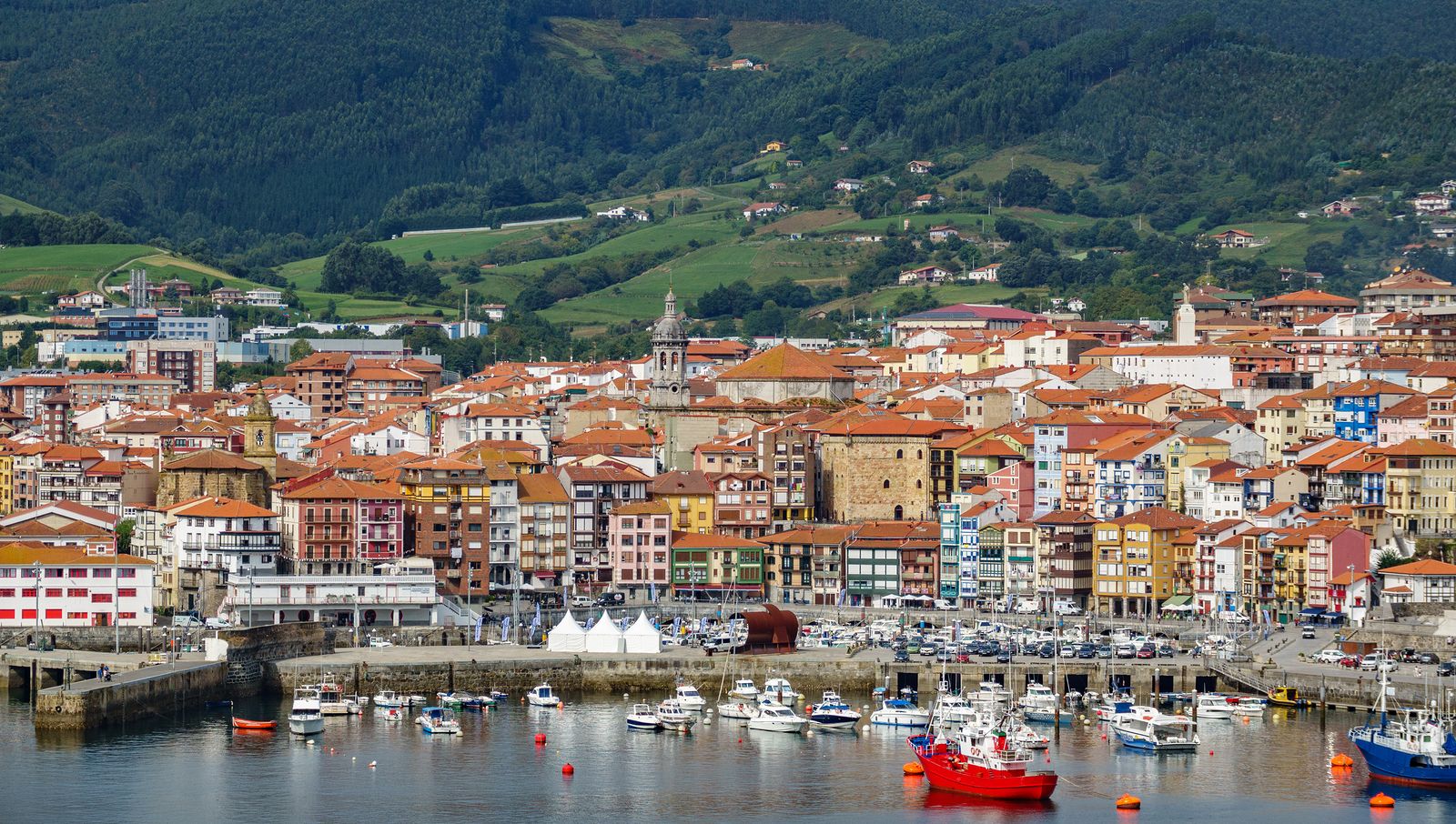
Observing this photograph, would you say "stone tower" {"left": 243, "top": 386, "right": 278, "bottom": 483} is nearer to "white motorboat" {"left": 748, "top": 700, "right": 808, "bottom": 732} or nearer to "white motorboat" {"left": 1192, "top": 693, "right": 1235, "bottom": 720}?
"white motorboat" {"left": 748, "top": 700, "right": 808, "bottom": 732}

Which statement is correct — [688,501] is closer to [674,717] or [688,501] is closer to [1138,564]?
[1138,564]

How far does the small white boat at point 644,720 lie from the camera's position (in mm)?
65625

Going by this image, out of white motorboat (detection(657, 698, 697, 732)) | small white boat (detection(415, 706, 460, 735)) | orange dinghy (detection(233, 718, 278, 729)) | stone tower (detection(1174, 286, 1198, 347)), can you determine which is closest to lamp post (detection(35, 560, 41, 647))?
orange dinghy (detection(233, 718, 278, 729))

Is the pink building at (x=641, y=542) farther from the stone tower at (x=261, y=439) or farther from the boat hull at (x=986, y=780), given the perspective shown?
the boat hull at (x=986, y=780)

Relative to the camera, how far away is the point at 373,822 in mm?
55250

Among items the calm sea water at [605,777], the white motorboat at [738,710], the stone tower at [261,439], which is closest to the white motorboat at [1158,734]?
the calm sea water at [605,777]

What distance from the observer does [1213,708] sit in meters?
67.0

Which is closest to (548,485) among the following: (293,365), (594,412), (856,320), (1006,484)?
(1006,484)

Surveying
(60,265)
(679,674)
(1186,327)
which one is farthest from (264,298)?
(679,674)

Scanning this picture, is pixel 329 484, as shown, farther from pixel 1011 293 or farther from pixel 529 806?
pixel 1011 293

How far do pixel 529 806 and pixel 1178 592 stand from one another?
3062 cm

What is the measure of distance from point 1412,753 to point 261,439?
→ 141 ft

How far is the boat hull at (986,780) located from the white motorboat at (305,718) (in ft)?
46.5

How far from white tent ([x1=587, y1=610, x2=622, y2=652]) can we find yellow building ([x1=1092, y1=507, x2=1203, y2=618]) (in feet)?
52.5
